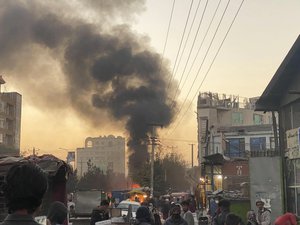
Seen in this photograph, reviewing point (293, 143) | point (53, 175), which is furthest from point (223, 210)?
point (293, 143)

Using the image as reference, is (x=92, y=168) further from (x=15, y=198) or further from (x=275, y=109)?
(x=15, y=198)

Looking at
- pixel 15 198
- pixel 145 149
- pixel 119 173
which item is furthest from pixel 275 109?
pixel 119 173

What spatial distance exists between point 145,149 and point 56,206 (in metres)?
47.5

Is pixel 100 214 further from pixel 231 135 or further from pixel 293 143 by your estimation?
pixel 231 135

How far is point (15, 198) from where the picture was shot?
A: 221cm

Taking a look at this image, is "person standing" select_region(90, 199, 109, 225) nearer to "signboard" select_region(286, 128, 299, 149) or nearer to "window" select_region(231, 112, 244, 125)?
"signboard" select_region(286, 128, 299, 149)

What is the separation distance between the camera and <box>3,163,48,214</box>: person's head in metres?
2.20

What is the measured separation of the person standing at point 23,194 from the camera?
2195 millimetres

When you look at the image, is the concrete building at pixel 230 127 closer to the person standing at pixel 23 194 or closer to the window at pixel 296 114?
the window at pixel 296 114

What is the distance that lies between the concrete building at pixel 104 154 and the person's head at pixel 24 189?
93.3m

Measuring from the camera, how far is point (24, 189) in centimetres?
219

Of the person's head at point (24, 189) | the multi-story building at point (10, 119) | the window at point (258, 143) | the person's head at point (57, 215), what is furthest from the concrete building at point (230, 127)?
the person's head at point (24, 189)

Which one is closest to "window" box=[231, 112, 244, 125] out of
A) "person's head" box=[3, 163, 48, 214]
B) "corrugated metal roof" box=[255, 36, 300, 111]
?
"corrugated metal roof" box=[255, 36, 300, 111]

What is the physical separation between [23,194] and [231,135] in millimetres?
56386
